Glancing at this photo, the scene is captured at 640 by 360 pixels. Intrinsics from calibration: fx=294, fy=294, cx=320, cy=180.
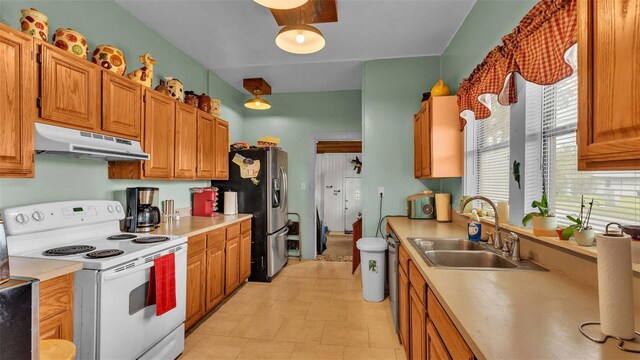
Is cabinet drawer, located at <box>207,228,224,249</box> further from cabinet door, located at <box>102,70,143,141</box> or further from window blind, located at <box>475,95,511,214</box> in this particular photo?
window blind, located at <box>475,95,511,214</box>

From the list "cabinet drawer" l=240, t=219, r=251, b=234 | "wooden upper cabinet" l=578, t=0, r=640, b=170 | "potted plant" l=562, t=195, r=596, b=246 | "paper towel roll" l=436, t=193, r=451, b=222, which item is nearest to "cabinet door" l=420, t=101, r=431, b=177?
"paper towel roll" l=436, t=193, r=451, b=222

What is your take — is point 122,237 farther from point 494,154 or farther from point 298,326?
point 494,154

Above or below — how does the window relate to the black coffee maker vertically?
above

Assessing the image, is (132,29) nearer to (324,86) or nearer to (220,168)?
(220,168)

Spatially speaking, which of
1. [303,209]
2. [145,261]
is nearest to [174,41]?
[145,261]

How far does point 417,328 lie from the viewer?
5.45ft

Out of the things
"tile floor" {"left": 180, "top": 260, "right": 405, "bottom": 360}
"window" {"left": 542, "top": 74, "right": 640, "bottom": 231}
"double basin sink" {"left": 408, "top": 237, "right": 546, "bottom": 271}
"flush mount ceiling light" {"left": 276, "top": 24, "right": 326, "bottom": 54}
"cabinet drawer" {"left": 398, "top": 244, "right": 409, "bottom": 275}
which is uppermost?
"flush mount ceiling light" {"left": 276, "top": 24, "right": 326, "bottom": 54}

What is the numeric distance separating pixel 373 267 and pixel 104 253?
92.1 inches

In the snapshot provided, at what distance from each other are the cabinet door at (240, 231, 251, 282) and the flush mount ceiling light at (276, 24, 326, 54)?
7.25ft

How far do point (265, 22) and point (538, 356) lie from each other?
307 centimetres

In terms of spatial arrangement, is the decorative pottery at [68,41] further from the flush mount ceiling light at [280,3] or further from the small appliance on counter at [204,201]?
the small appliance on counter at [204,201]

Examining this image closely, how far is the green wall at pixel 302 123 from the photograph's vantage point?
481 centimetres

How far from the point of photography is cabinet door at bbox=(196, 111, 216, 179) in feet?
10.8

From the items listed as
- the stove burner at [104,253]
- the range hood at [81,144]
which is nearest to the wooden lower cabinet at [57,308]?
the stove burner at [104,253]
